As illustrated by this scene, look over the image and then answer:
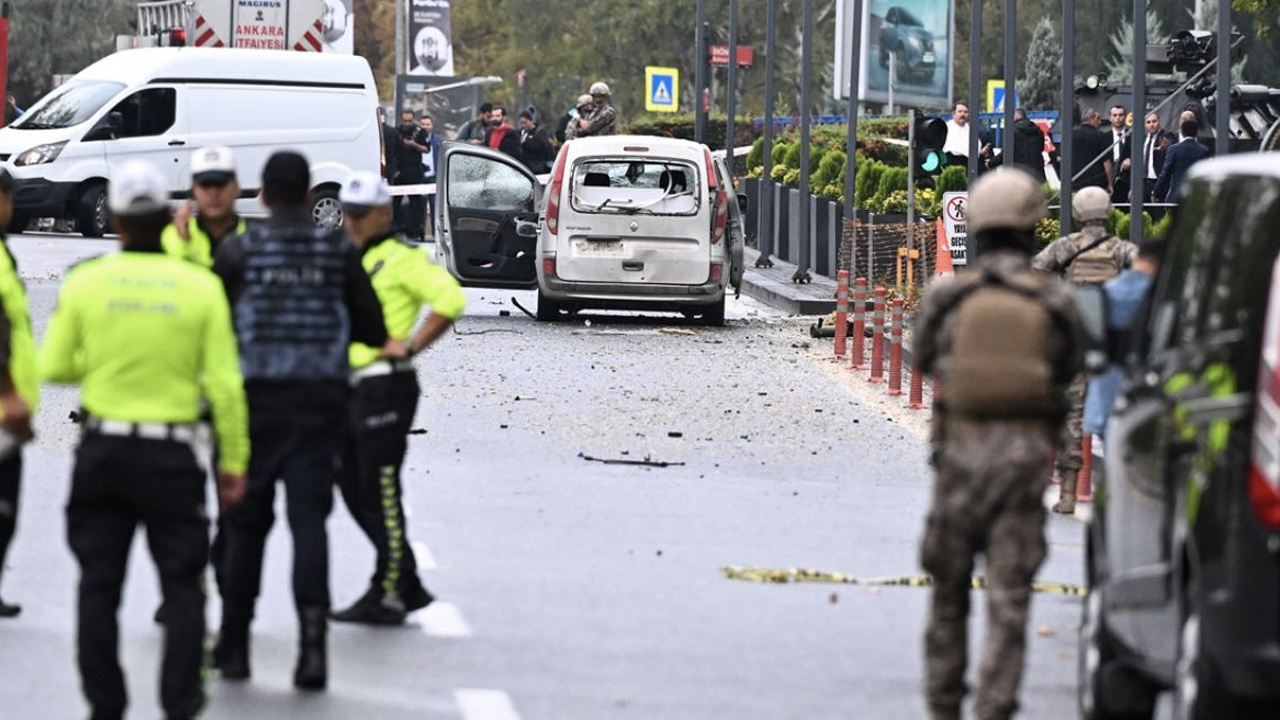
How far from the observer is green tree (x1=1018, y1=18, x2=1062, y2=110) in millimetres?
79938

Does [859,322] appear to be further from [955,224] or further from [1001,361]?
[1001,361]

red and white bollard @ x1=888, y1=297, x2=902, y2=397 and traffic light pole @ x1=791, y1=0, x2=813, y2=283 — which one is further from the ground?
traffic light pole @ x1=791, y1=0, x2=813, y2=283

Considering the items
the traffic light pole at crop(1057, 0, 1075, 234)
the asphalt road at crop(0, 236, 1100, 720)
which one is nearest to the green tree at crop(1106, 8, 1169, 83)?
the traffic light pole at crop(1057, 0, 1075, 234)

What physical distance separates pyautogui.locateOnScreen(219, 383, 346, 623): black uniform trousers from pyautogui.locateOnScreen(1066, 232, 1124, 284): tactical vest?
6.25 metres

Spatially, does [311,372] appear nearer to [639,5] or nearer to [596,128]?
[596,128]

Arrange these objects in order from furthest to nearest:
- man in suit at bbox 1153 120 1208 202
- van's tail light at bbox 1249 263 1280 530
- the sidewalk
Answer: the sidewalk
man in suit at bbox 1153 120 1208 202
van's tail light at bbox 1249 263 1280 530

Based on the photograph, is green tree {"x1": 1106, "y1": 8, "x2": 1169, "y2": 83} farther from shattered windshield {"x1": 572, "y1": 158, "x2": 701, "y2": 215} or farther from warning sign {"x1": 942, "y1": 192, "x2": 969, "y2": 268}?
warning sign {"x1": 942, "y1": 192, "x2": 969, "y2": 268}

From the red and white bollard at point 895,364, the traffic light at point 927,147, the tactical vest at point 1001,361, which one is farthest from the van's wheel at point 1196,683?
the traffic light at point 927,147

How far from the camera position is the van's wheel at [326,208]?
39125mm

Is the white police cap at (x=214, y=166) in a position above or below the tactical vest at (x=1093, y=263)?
Result: above

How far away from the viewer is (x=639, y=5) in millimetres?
94875

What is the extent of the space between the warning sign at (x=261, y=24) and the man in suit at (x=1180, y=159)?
16.9 metres

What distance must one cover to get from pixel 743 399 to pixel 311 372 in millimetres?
11826

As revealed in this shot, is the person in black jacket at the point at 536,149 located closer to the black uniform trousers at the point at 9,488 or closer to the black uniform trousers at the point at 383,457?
the black uniform trousers at the point at 383,457
